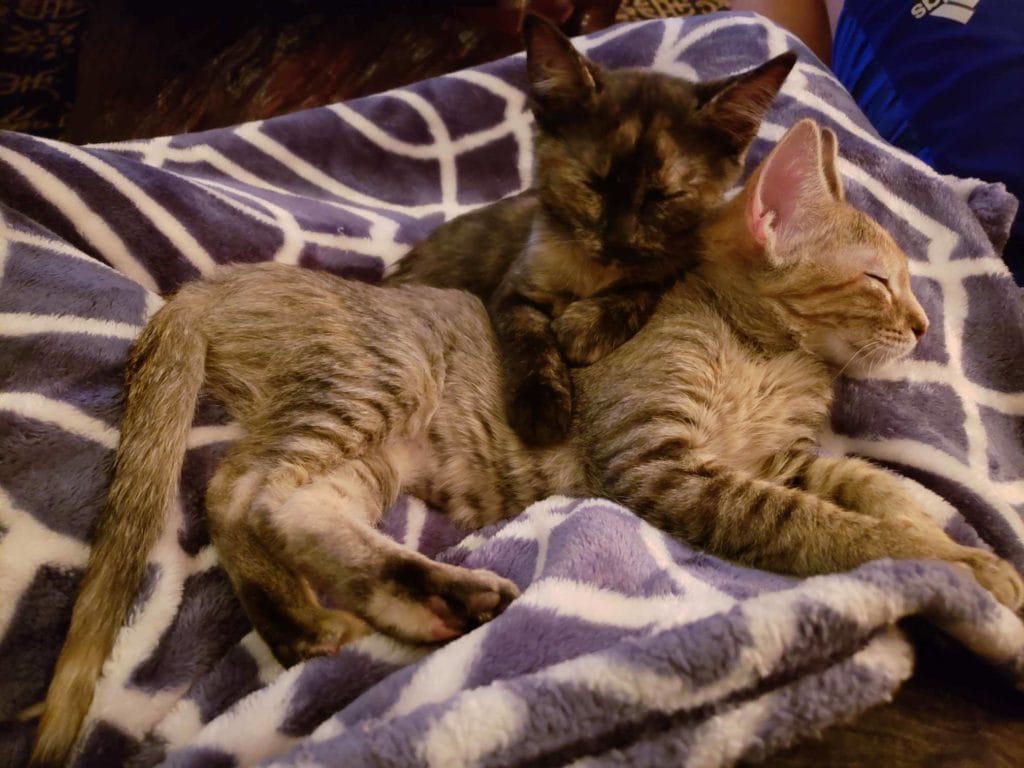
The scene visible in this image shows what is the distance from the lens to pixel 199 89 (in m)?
1.95

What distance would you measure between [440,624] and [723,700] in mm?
356

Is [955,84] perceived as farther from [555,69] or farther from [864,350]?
[555,69]

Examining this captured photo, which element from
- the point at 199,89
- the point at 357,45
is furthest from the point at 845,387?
the point at 199,89

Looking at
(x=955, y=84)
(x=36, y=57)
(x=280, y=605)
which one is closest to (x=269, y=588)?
(x=280, y=605)

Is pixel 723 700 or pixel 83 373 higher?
pixel 723 700

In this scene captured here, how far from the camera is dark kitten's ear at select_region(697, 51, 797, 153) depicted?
4.22ft

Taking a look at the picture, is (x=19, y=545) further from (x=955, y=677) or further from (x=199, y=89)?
(x=199, y=89)

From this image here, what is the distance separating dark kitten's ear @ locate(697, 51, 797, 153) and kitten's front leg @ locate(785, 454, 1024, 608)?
625 millimetres

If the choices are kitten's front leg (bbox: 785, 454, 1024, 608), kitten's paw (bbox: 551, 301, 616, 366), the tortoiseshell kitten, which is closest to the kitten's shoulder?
the tortoiseshell kitten

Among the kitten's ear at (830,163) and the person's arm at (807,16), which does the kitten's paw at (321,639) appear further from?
the person's arm at (807,16)

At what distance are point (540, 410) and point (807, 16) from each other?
1.84 m

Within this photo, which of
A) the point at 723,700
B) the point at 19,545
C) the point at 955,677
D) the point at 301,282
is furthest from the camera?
the point at 301,282

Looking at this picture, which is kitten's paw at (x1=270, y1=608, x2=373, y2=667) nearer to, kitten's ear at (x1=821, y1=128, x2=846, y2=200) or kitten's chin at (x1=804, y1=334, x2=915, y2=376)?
kitten's chin at (x1=804, y1=334, x2=915, y2=376)

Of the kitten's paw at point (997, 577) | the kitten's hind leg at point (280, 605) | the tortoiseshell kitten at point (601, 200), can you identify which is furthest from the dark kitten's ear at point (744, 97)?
the kitten's hind leg at point (280, 605)
